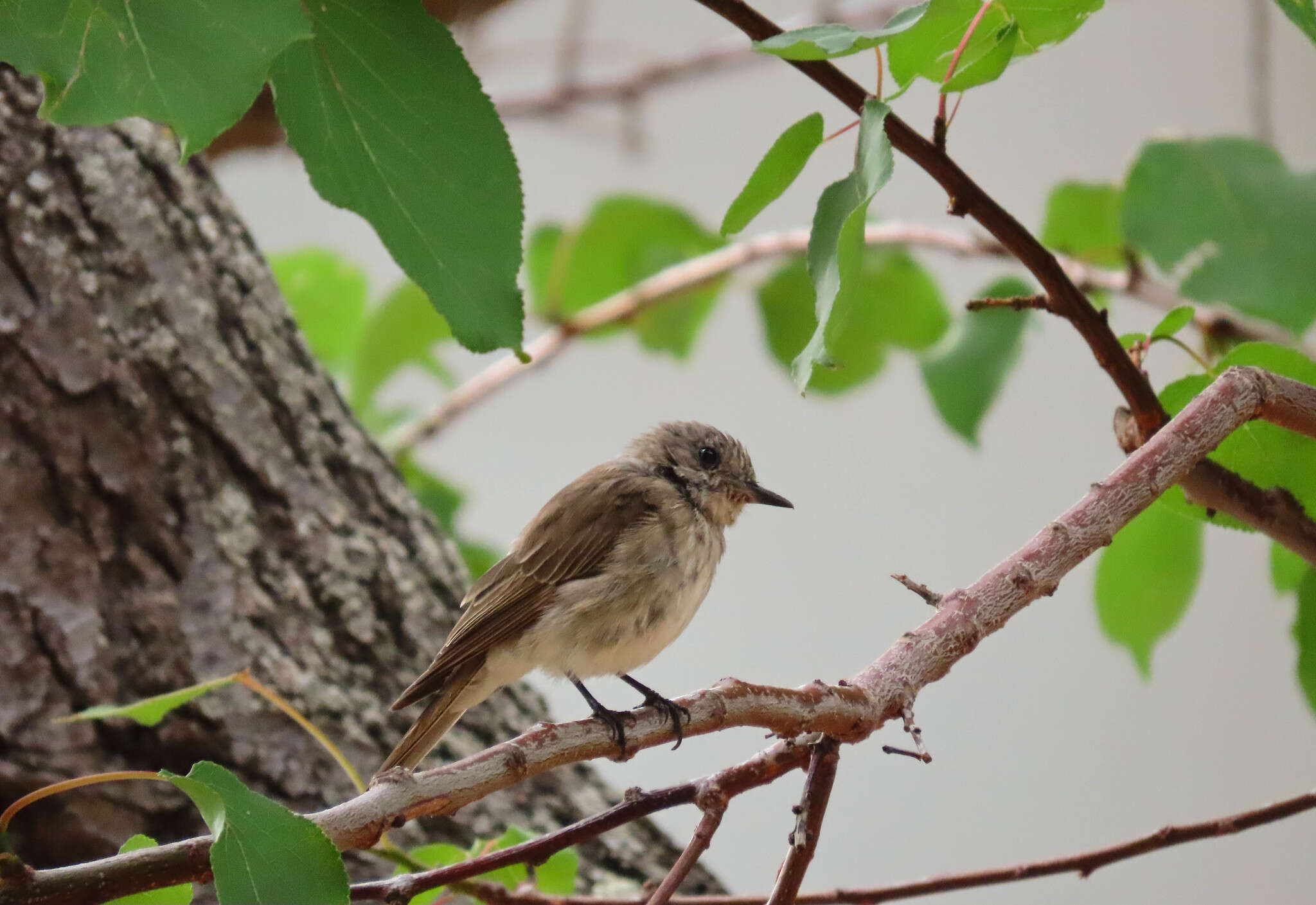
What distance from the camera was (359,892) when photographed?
92 cm

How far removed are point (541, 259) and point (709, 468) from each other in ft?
2.47

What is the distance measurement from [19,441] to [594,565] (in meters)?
0.72

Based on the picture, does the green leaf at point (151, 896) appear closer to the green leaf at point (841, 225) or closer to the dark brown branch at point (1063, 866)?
the dark brown branch at point (1063, 866)

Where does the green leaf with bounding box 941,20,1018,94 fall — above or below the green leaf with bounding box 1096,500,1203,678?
above

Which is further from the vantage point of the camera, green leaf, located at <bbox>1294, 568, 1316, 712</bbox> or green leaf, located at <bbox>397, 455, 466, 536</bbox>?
green leaf, located at <bbox>397, 455, 466, 536</bbox>

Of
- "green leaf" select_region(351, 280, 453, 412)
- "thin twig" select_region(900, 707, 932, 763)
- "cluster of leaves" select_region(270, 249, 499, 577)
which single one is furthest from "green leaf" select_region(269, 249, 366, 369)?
"thin twig" select_region(900, 707, 932, 763)

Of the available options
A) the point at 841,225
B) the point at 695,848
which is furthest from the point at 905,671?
the point at 841,225

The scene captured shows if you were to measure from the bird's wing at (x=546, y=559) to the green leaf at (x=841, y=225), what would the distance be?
762 mm

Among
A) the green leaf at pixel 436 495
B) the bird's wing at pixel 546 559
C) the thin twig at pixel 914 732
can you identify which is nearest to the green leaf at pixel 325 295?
the green leaf at pixel 436 495

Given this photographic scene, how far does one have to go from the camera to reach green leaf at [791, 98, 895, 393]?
717mm

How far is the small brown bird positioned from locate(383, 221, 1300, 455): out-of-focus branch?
0.47 metres

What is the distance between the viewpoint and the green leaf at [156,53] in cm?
67

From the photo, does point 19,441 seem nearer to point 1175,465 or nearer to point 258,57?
point 258,57

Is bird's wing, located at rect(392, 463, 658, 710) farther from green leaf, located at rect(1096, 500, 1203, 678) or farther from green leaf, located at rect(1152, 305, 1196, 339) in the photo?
green leaf, located at rect(1152, 305, 1196, 339)
